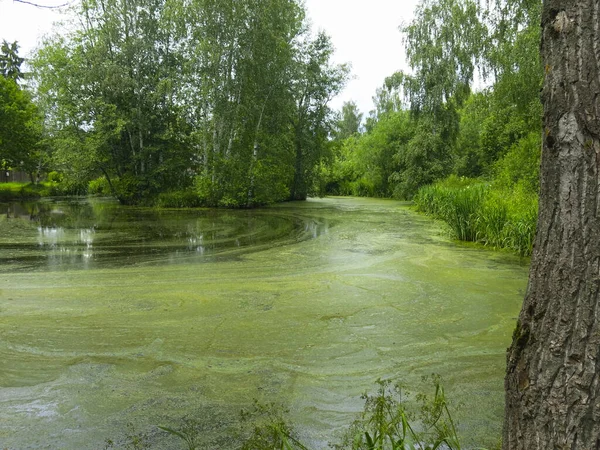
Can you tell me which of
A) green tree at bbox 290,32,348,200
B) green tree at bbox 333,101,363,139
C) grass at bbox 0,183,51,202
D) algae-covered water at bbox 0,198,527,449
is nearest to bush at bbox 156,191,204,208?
green tree at bbox 290,32,348,200

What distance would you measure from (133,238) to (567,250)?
24.7 feet

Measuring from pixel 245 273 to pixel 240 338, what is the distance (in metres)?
2.06

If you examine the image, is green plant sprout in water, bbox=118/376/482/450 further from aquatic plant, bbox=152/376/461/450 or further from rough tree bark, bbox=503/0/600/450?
rough tree bark, bbox=503/0/600/450

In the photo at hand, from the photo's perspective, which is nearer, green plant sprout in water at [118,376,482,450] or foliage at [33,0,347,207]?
green plant sprout in water at [118,376,482,450]

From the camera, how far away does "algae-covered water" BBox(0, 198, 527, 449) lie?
214cm

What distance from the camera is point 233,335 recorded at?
3.21 metres

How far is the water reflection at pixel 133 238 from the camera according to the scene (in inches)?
237

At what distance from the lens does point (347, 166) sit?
2923 cm

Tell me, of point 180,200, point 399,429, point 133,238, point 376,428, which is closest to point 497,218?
point 133,238

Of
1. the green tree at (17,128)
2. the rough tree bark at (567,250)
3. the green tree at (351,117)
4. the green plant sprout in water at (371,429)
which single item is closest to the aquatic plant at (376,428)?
the green plant sprout in water at (371,429)

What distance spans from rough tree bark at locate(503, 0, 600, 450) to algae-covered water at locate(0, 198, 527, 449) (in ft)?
2.65

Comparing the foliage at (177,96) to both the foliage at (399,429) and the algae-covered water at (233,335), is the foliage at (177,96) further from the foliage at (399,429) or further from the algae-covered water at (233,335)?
the foliage at (399,429)

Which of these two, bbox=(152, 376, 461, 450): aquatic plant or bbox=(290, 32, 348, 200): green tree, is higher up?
bbox=(290, 32, 348, 200): green tree

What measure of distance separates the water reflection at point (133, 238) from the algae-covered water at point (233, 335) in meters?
0.09
